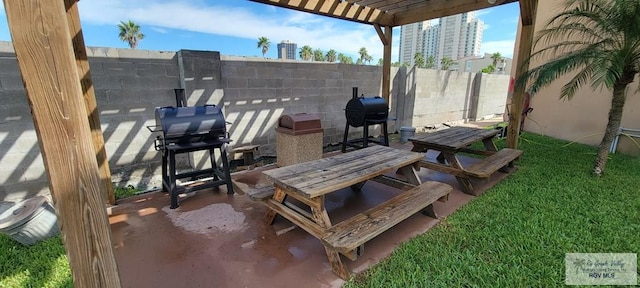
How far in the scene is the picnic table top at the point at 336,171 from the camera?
203cm

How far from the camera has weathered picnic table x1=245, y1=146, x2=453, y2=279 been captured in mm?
1877

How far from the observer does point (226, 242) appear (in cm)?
229

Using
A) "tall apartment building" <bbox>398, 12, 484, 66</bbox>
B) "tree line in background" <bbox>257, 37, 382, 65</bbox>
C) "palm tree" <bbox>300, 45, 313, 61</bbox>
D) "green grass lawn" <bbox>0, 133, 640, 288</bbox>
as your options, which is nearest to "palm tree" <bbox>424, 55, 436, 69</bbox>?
"tall apartment building" <bbox>398, 12, 484, 66</bbox>

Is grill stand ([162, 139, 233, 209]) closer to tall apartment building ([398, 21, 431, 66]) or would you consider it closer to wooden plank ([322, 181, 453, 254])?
wooden plank ([322, 181, 453, 254])

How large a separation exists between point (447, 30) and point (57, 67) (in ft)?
169

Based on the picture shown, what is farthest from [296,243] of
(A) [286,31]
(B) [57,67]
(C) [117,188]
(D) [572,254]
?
(A) [286,31]

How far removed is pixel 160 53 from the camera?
3592 mm

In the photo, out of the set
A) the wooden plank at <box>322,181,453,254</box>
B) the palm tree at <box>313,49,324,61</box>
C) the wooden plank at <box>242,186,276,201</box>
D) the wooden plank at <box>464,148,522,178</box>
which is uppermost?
the palm tree at <box>313,49,324,61</box>

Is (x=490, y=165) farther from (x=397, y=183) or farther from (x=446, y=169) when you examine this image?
(x=397, y=183)

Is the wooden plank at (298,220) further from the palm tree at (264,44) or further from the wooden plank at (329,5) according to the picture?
the palm tree at (264,44)

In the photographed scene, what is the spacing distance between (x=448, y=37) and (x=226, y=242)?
5025cm

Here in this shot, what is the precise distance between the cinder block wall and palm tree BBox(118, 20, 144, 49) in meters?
32.8

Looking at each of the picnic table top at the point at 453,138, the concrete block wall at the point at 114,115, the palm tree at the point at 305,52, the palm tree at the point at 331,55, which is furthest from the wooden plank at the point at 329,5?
the palm tree at the point at 331,55
